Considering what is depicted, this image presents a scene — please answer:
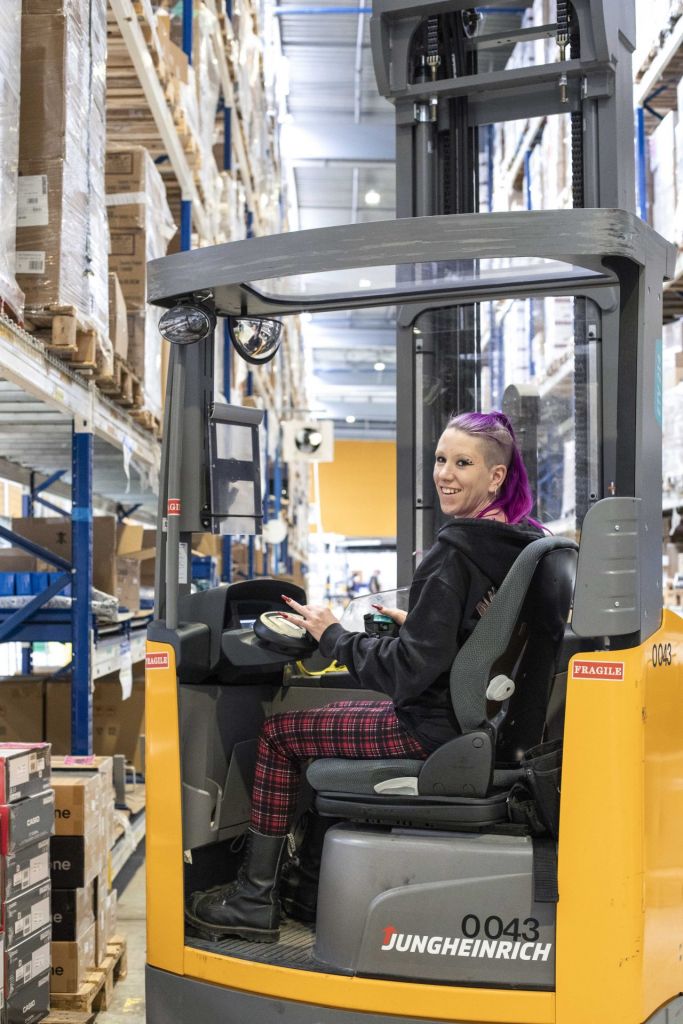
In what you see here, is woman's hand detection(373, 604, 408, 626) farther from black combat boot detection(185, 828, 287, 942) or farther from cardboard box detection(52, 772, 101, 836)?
cardboard box detection(52, 772, 101, 836)

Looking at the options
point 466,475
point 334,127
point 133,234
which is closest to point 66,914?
point 466,475

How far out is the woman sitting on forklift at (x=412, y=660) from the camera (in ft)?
8.37

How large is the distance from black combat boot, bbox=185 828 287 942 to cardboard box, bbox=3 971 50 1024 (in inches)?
26.9

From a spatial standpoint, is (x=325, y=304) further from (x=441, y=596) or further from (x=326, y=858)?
(x=326, y=858)

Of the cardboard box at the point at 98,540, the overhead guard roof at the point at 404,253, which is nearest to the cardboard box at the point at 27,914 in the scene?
the overhead guard roof at the point at 404,253

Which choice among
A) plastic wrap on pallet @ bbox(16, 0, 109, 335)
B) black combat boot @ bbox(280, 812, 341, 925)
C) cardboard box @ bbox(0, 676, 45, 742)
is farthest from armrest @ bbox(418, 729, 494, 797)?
cardboard box @ bbox(0, 676, 45, 742)

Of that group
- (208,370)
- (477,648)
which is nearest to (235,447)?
(208,370)

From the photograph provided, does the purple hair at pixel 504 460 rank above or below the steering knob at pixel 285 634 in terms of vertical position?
above

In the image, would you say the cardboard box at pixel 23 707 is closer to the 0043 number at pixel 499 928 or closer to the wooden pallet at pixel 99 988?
the wooden pallet at pixel 99 988

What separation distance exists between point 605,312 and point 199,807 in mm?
2255

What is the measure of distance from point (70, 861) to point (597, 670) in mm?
2228

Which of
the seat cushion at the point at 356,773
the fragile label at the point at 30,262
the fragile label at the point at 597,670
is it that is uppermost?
the fragile label at the point at 30,262

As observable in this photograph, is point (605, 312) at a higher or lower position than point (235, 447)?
higher

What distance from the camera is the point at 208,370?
9.98 ft
